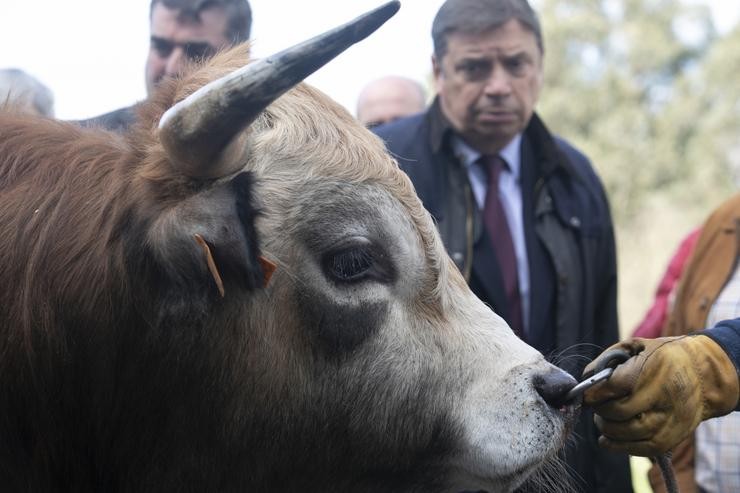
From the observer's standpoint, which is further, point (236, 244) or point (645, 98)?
point (645, 98)

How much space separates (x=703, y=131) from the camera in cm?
3344

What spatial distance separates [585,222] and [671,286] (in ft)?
4.19

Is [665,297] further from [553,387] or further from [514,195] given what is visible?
[553,387]

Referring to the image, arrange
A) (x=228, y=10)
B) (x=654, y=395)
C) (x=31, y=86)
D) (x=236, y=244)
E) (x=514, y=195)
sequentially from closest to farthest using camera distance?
(x=236, y=244) → (x=654, y=395) → (x=514, y=195) → (x=228, y=10) → (x=31, y=86)

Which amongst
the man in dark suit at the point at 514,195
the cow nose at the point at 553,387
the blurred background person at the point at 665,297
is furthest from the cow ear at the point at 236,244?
the blurred background person at the point at 665,297

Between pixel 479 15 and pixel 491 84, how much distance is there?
1.07 ft

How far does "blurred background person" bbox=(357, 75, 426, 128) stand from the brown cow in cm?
522

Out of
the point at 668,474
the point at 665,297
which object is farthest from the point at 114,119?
the point at 665,297

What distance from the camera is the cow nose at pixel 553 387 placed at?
2.97 meters

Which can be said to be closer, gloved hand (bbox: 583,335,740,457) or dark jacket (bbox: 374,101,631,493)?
gloved hand (bbox: 583,335,740,457)

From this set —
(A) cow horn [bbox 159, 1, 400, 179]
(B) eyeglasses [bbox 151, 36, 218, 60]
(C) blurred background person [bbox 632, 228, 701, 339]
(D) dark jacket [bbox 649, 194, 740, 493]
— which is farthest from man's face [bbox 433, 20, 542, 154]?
(A) cow horn [bbox 159, 1, 400, 179]

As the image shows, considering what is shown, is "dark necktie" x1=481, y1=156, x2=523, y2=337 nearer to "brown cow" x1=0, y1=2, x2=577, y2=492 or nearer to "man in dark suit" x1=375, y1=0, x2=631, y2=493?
"man in dark suit" x1=375, y1=0, x2=631, y2=493

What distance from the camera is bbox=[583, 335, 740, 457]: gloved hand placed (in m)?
3.11

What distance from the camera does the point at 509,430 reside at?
2.93 m
